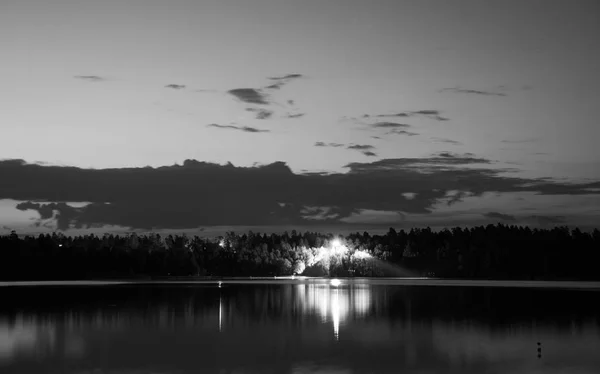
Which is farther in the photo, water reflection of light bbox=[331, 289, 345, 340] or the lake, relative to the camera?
water reflection of light bbox=[331, 289, 345, 340]

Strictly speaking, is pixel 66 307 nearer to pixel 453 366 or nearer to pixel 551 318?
pixel 551 318

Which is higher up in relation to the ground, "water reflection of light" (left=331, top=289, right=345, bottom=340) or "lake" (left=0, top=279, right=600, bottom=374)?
"lake" (left=0, top=279, right=600, bottom=374)

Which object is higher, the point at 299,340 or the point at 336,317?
the point at 299,340

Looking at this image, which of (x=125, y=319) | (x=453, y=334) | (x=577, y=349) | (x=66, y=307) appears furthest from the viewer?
(x=66, y=307)

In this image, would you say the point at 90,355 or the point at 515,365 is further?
the point at 90,355

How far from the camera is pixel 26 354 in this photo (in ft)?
144

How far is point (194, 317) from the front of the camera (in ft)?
236

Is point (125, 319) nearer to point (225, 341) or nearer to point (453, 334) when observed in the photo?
point (225, 341)

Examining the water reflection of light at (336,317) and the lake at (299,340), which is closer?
the lake at (299,340)

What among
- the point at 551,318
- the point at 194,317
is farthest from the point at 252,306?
the point at 551,318

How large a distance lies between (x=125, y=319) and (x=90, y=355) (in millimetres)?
25459

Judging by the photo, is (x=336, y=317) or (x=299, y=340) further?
(x=336, y=317)

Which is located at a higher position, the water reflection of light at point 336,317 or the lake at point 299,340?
the lake at point 299,340

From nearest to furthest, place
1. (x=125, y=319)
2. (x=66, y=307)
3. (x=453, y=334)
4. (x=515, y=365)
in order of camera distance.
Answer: (x=515, y=365)
(x=453, y=334)
(x=125, y=319)
(x=66, y=307)
